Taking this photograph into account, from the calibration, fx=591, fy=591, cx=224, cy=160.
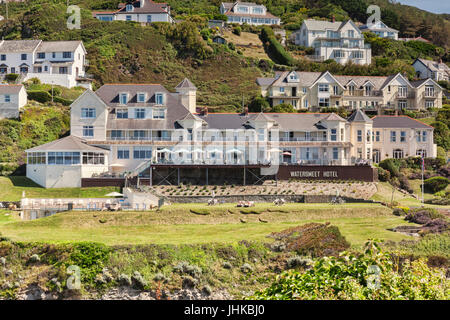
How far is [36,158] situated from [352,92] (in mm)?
47554

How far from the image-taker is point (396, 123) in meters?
71.4

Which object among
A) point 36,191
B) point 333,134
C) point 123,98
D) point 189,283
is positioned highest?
point 123,98

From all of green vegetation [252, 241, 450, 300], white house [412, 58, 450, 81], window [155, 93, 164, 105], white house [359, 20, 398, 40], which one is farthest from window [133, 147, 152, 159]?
white house [359, 20, 398, 40]

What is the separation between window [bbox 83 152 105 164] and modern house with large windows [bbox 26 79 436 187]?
0.10 metres

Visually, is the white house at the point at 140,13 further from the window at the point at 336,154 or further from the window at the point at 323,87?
the window at the point at 336,154

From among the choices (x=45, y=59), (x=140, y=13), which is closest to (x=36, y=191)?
(x=45, y=59)

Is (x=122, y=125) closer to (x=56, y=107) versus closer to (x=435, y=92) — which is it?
(x=56, y=107)

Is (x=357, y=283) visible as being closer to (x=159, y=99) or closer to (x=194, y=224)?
(x=194, y=224)

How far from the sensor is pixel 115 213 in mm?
45094

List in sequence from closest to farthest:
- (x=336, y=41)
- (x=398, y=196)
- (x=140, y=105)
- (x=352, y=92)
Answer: (x=398, y=196) → (x=140, y=105) → (x=352, y=92) → (x=336, y=41)

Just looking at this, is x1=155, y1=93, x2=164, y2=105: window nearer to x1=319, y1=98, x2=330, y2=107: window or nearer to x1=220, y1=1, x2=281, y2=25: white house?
x1=319, y1=98, x2=330, y2=107: window

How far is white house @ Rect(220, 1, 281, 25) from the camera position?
403 feet

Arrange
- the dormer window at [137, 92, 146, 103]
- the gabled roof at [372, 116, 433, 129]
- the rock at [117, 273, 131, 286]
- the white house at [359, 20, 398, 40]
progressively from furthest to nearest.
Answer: the white house at [359, 20, 398, 40] < the gabled roof at [372, 116, 433, 129] < the dormer window at [137, 92, 146, 103] < the rock at [117, 273, 131, 286]

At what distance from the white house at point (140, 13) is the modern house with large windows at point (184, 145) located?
46.0m
